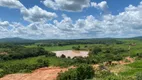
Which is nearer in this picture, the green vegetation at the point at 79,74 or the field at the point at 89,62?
the green vegetation at the point at 79,74

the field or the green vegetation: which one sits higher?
the green vegetation

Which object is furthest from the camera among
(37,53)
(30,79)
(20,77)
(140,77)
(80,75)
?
(37,53)

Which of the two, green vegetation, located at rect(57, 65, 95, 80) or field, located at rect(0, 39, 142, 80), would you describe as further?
field, located at rect(0, 39, 142, 80)

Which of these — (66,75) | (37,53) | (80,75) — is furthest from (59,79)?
(37,53)

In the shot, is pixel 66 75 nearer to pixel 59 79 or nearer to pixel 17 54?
pixel 59 79

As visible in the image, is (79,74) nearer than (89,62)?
Yes

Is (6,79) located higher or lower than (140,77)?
lower

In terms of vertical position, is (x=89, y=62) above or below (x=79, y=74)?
below

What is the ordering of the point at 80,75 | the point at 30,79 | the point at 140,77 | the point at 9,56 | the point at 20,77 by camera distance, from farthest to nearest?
the point at 9,56 < the point at 20,77 < the point at 30,79 < the point at 80,75 < the point at 140,77

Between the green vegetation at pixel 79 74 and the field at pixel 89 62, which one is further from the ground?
the green vegetation at pixel 79 74

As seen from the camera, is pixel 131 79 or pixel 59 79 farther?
pixel 59 79
